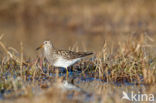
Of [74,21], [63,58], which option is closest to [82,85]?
[63,58]

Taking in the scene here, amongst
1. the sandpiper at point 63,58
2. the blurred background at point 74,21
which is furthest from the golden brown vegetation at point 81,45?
the sandpiper at point 63,58

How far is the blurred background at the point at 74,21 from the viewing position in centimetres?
1741

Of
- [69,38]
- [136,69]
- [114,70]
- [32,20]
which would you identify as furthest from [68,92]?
[32,20]

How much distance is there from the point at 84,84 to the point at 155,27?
1038 cm

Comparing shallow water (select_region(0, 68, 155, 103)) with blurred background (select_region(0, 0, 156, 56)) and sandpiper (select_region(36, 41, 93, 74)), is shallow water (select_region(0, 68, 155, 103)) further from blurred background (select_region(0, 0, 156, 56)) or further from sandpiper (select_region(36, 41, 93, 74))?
blurred background (select_region(0, 0, 156, 56))

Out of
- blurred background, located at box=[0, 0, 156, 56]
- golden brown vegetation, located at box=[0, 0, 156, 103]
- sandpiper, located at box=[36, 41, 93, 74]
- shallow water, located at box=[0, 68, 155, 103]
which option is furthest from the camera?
blurred background, located at box=[0, 0, 156, 56]

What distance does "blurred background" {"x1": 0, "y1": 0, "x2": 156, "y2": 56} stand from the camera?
17406 mm

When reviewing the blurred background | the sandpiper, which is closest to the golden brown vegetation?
the blurred background

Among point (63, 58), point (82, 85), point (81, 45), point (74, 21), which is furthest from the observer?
point (74, 21)

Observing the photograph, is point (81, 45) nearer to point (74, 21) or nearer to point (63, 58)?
point (74, 21)

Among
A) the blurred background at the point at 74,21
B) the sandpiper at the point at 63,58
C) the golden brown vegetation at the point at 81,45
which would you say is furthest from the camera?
the blurred background at the point at 74,21

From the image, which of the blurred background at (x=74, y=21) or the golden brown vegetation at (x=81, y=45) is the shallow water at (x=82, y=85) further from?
the blurred background at (x=74, y=21)

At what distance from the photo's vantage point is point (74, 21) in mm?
19750

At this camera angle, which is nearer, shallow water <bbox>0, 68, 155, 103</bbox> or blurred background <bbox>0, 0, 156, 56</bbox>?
shallow water <bbox>0, 68, 155, 103</bbox>
